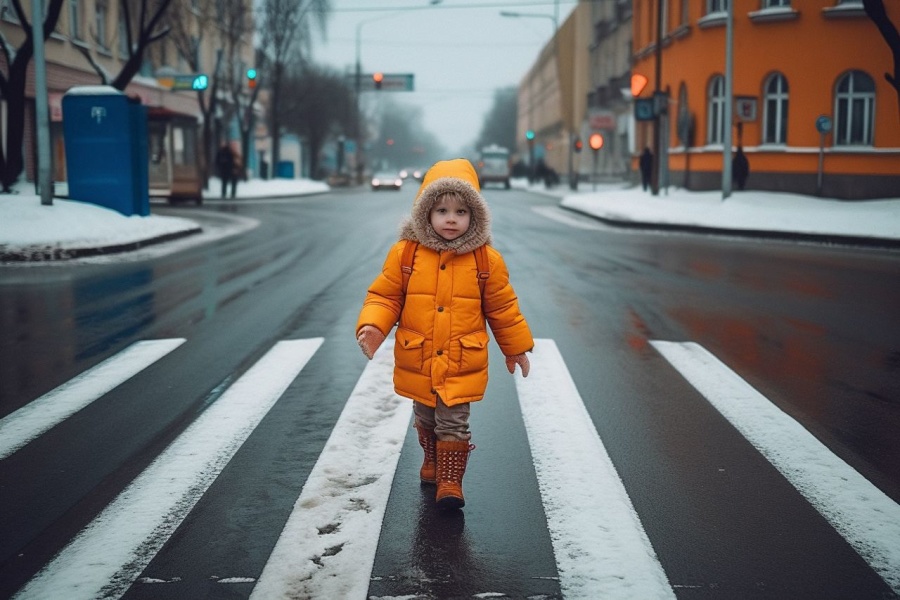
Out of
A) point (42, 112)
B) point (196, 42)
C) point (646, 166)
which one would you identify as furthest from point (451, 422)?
point (196, 42)

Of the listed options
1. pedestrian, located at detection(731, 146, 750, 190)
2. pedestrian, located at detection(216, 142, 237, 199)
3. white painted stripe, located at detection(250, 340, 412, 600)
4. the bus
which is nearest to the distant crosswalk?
A: white painted stripe, located at detection(250, 340, 412, 600)

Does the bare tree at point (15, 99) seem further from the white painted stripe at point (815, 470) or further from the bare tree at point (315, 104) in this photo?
the bare tree at point (315, 104)

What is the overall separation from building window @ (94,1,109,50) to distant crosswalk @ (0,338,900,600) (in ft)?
105

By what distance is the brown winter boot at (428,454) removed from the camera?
4.50 metres

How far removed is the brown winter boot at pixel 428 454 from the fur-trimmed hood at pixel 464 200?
0.79m

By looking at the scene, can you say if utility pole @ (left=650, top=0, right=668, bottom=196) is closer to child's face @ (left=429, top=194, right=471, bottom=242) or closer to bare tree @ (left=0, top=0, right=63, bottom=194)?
bare tree @ (left=0, top=0, right=63, bottom=194)

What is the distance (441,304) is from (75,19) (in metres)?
33.4

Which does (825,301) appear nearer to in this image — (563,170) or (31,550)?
(31,550)

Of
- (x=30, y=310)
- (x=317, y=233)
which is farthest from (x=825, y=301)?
(x=317, y=233)

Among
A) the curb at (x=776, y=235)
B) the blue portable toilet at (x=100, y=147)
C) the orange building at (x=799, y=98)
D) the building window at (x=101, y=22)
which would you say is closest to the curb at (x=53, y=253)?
the blue portable toilet at (x=100, y=147)

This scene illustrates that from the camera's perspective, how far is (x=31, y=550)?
3.78 meters

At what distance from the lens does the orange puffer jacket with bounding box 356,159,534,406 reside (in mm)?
4297

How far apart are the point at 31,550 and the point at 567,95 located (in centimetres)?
6484

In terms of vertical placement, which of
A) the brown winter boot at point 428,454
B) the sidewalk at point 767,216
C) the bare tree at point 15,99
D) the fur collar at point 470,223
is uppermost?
the bare tree at point 15,99
